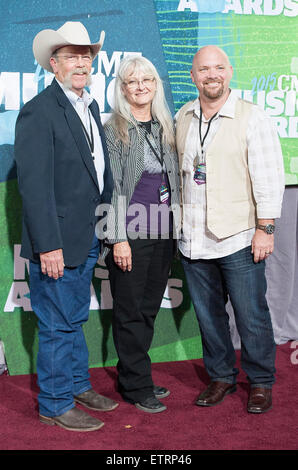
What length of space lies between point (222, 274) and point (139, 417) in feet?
2.44

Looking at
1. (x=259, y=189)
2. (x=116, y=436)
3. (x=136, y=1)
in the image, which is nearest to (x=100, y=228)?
(x=259, y=189)

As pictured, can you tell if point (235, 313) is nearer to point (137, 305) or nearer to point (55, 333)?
point (137, 305)

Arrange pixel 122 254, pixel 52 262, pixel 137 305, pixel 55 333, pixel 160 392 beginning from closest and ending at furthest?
pixel 52 262
pixel 55 333
pixel 122 254
pixel 137 305
pixel 160 392

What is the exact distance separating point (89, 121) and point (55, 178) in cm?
31

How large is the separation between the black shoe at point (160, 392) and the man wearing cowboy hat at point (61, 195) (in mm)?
458

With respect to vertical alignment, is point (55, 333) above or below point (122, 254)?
below

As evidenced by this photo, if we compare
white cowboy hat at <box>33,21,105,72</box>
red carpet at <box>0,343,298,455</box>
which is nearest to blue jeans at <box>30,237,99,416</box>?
red carpet at <box>0,343,298,455</box>

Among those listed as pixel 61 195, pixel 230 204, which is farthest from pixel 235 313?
pixel 61 195

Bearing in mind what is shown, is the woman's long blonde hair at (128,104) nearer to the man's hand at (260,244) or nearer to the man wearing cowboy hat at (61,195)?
the man wearing cowboy hat at (61,195)

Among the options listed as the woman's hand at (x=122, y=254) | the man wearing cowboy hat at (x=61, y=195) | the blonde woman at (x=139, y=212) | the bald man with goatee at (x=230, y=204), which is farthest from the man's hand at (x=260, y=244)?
the man wearing cowboy hat at (x=61, y=195)

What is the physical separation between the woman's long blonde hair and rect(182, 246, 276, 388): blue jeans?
24.2 inches

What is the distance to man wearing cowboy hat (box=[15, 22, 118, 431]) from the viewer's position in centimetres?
228

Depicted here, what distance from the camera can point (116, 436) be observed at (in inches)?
94.6

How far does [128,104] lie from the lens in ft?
8.42
